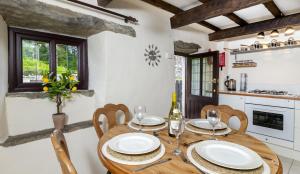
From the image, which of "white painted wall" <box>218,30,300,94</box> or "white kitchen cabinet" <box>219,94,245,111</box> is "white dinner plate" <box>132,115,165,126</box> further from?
"white painted wall" <box>218,30,300,94</box>

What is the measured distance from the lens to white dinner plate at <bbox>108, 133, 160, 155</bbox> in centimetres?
91

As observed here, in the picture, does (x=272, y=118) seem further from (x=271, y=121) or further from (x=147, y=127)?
(x=147, y=127)

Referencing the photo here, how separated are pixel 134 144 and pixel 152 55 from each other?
175cm

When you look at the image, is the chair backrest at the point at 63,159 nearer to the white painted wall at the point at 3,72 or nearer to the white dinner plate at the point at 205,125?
the white dinner plate at the point at 205,125

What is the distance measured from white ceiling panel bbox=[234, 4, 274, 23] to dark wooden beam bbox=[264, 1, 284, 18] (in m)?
0.08

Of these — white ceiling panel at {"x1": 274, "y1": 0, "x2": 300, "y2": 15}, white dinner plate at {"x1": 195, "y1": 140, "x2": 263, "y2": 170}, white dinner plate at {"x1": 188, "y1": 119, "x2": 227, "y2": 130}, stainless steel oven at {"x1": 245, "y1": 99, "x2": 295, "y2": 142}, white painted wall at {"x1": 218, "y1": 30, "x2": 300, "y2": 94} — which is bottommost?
stainless steel oven at {"x1": 245, "y1": 99, "x2": 295, "y2": 142}

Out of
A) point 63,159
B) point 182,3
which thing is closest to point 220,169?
point 63,159

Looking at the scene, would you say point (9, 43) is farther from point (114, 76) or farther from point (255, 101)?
point (255, 101)

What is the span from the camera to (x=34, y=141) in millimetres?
1603

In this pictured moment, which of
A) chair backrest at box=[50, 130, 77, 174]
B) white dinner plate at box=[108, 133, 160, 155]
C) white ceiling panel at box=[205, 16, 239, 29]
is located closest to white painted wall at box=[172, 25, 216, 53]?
white ceiling panel at box=[205, 16, 239, 29]

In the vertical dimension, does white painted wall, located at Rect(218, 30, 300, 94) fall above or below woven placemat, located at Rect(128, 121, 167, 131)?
above

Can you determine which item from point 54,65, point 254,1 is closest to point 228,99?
point 254,1

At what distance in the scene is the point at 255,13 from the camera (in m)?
2.63

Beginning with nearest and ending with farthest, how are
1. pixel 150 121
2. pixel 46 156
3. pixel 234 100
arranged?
pixel 150 121 < pixel 46 156 < pixel 234 100
